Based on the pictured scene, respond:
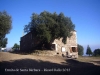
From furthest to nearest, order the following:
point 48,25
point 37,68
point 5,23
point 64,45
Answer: point 64,45 < point 48,25 < point 5,23 < point 37,68

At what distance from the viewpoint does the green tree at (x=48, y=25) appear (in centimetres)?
2922

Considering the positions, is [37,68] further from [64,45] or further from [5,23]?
[64,45]

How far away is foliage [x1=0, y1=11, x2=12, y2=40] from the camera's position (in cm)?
2437

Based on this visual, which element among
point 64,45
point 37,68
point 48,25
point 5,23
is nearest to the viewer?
point 37,68

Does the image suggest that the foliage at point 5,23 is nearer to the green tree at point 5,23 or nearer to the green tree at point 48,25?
the green tree at point 5,23

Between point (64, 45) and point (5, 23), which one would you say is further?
point (64, 45)

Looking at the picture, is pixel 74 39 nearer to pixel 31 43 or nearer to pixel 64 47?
pixel 64 47

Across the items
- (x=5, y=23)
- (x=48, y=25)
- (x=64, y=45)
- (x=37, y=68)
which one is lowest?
(x=37, y=68)

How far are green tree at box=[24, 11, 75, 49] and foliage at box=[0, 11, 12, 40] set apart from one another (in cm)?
667

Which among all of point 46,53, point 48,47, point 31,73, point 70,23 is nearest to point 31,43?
point 48,47

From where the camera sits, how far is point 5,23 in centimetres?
2452

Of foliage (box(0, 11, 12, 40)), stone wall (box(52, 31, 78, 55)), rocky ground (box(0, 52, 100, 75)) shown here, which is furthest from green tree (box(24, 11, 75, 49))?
rocky ground (box(0, 52, 100, 75))

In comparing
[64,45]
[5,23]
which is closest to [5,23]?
[5,23]

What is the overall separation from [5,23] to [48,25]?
1018 centimetres
